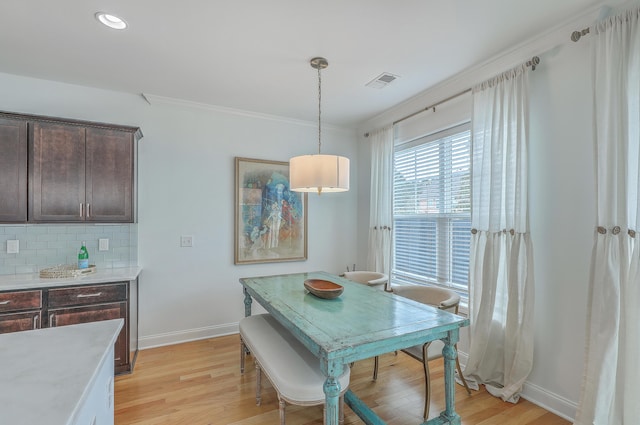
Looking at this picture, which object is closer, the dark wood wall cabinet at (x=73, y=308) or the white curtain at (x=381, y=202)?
the dark wood wall cabinet at (x=73, y=308)

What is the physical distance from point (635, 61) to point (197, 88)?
3.43m

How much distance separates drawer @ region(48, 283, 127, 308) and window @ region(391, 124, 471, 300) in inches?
117

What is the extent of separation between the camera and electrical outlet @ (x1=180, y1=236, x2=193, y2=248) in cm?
343

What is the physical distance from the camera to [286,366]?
1801 mm

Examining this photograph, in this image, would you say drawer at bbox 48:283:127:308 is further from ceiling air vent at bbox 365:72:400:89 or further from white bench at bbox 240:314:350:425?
ceiling air vent at bbox 365:72:400:89

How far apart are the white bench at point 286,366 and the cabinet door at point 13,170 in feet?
7.12

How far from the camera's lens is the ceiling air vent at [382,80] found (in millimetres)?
2836

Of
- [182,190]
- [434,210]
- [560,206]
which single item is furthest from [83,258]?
[560,206]

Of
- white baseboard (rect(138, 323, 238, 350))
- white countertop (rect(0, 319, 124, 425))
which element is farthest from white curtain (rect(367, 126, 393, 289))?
white countertop (rect(0, 319, 124, 425))

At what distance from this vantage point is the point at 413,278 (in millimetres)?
3561

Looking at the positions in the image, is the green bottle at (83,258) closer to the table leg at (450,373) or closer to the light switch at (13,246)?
the light switch at (13,246)

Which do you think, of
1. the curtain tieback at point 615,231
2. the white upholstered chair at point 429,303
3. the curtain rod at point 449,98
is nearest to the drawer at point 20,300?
the white upholstered chair at point 429,303

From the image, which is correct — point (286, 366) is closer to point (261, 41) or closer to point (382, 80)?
point (261, 41)

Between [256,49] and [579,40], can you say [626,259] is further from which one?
[256,49]
